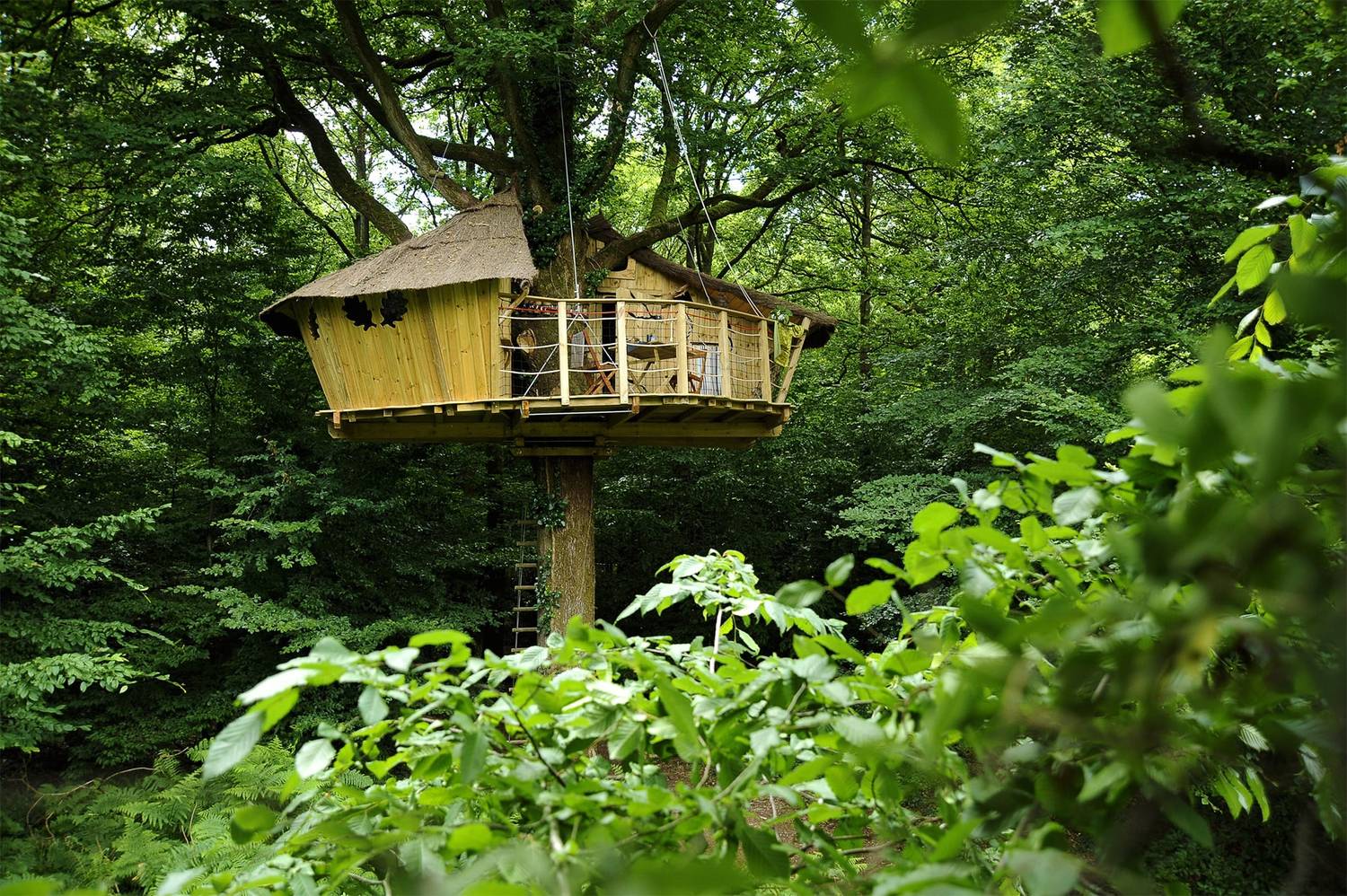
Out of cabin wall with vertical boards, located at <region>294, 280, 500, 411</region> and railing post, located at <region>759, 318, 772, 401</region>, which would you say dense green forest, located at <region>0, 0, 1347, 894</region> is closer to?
cabin wall with vertical boards, located at <region>294, 280, 500, 411</region>

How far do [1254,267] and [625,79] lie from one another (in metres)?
7.82

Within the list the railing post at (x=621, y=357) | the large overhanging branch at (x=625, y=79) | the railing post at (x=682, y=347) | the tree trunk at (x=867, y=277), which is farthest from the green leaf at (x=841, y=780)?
the tree trunk at (x=867, y=277)

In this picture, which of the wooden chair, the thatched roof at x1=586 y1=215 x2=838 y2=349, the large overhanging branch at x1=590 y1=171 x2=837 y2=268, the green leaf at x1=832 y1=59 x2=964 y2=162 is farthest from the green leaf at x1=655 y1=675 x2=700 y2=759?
the thatched roof at x1=586 y1=215 x2=838 y2=349

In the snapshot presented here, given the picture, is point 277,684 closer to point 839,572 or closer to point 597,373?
point 839,572

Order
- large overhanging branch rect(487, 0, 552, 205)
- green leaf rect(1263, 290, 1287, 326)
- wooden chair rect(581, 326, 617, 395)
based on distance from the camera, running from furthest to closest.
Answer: large overhanging branch rect(487, 0, 552, 205) < wooden chair rect(581, 326, 617, 395) < green leaf rect(1263, 290, 1287, 326)

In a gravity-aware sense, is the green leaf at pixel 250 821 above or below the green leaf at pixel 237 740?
below

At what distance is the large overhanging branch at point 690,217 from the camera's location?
8.64 meters

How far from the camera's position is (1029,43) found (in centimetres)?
827

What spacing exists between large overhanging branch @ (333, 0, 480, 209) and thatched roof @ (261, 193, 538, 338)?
0.50 meters

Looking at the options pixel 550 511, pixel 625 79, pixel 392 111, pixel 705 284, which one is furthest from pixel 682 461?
pixel 392 111

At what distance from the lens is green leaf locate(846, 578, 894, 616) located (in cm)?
83

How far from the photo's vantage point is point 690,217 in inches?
379

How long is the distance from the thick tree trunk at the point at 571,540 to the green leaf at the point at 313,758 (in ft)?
25.1

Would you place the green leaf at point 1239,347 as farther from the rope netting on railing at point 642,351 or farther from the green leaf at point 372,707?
the rope netting on railing at point 642,351
